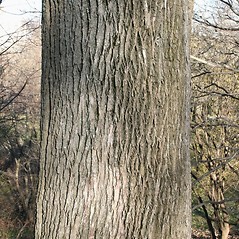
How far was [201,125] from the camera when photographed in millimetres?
6242

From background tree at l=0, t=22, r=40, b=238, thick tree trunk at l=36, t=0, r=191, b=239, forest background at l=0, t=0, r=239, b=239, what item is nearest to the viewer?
thick tree trunk at l=36, t=0, r=191, b=239

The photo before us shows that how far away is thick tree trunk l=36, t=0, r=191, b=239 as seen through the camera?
136 cm

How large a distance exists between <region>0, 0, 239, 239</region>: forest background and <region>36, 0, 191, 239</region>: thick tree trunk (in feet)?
12.7

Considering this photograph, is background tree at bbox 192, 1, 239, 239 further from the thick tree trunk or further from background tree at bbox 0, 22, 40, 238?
the thick tree trunk

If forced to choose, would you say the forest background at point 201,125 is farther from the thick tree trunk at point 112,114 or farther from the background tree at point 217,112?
the thick tree trunk at point 112,114

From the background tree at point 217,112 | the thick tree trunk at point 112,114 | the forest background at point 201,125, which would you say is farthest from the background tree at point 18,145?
the thick tree trunk at point 112,114

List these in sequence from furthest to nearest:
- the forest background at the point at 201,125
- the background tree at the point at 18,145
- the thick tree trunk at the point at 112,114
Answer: the background tree at the point at 18,145, the forest background at the point at 201,125, the thick tree trunk at the point at 112,114

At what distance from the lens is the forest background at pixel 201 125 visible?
21.0 feet

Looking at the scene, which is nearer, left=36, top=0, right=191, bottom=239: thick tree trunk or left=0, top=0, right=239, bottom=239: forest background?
left=36, top=0, right=191, bottom=239: thick tree trunk

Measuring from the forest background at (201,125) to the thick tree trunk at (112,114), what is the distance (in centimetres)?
387

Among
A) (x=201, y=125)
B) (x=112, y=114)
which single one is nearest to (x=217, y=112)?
(x=201, y=125)

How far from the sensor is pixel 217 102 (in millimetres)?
8336

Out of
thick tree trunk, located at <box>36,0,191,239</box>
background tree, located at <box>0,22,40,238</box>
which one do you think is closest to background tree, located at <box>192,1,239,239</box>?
background tree, located at <box>0,22,40,238</box>

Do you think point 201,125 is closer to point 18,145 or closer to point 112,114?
point 112,114
